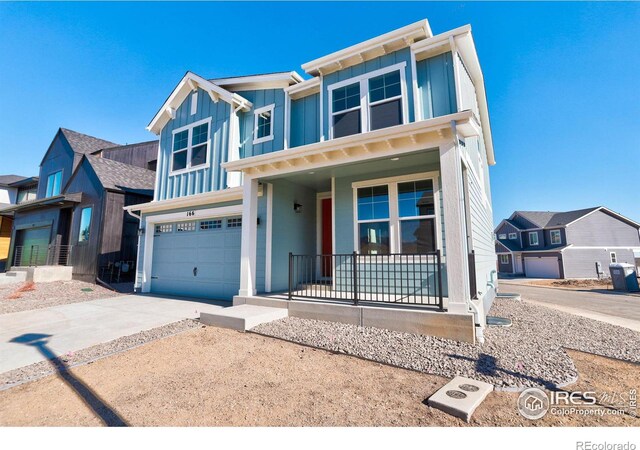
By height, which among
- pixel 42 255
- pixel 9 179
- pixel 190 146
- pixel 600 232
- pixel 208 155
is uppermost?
pixel 9 179

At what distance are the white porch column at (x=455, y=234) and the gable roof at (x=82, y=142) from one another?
20122mm

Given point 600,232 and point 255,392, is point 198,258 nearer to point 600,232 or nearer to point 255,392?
point 255,392

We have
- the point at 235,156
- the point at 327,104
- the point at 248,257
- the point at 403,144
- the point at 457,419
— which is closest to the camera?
the point at 457,419

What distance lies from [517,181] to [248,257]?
3118cm

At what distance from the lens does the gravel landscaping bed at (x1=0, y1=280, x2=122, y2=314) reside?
24.5 ft

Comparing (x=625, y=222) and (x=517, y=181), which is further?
(x=517, y=181)

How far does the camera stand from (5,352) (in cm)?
401

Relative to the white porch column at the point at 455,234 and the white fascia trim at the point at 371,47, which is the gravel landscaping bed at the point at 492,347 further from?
the white fascia trim at the point at 371,47

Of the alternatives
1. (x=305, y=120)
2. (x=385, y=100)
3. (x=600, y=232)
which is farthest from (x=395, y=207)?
(x=600, y=232)

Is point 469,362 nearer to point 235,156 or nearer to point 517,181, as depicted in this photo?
point 235,156

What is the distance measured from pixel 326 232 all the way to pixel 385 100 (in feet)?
12.5

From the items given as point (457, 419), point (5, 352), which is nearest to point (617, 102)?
point (457, 419)

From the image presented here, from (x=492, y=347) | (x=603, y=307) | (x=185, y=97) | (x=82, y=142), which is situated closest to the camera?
(x=492, y=347)

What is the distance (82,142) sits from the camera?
17391 millimetres
